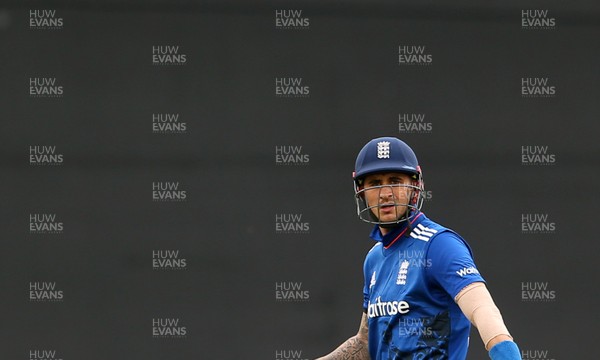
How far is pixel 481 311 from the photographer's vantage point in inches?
107

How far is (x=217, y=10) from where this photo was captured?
687cm

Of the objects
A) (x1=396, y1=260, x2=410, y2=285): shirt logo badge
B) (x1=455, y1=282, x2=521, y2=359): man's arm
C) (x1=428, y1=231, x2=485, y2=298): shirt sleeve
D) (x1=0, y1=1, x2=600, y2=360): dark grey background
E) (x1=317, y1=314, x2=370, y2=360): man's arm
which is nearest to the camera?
(x1=455, y1=282, x2=521, y2=359): man's arm

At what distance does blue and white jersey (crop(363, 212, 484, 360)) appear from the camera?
292cm

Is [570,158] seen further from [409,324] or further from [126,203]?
[409,324]

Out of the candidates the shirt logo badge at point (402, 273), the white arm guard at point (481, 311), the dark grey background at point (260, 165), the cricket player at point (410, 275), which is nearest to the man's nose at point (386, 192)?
the cricket player at point (410, 275)

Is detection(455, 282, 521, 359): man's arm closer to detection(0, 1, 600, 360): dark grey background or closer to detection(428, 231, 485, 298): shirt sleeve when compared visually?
detection(428, 231, 485, 298): shirt sleeve

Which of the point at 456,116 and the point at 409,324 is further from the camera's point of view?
the point at 456,116

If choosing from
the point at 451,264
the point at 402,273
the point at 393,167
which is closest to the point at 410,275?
the point at 402,273

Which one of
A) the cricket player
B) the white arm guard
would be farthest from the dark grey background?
the white arm guard

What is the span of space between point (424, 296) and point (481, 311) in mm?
356

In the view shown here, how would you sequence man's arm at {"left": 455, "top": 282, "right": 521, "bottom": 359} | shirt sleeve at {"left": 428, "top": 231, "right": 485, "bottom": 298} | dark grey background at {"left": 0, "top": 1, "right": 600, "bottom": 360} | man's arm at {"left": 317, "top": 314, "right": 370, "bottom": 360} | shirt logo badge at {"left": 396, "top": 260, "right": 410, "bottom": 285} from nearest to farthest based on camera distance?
man's arm at {"left": 455, "top": 282, "right": 521, "bottom": 359}
shirt sleeve at {"left": 428, "top": 231, "right": 485, "bottom": 298}
shirt logo badge at {"left": 396, "top": 260, "right": 410, "bottom": 285}
man's arm at {"left": 317, "top": 314, "right": 370, "bottom": 360}
dark grey background at {"left": 0, "top": 1, "right": 600, "bottom": 360}

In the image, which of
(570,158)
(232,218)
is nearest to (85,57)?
(232,218)

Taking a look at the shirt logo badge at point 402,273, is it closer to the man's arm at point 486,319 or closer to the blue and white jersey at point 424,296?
the blue and white jersey at point 424,296

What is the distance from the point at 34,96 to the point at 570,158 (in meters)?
4.24
